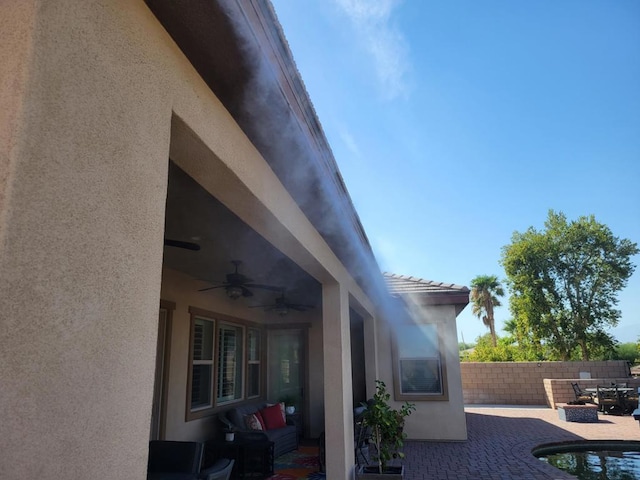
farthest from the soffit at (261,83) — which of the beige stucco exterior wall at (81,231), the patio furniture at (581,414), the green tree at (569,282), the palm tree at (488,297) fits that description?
the palm tree at (488,297)

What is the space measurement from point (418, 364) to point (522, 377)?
882 cm

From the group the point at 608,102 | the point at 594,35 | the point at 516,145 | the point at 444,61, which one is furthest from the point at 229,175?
the point at 516,145

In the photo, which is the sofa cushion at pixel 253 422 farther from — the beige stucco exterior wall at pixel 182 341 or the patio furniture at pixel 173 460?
the patio furniture at pixel 173 460

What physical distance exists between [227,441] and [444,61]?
286 inches

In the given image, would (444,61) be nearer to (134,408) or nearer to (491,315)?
(134,408)

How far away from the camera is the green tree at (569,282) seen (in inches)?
841

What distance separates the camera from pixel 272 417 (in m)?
7.93

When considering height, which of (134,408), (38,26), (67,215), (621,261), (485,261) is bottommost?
(134,408)

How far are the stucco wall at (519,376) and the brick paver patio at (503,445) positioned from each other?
9.01 ft

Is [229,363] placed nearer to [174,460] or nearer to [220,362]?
[220,362]

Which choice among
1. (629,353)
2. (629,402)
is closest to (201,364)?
(629,402)

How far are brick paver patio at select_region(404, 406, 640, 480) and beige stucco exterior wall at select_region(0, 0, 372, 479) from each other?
580 cm

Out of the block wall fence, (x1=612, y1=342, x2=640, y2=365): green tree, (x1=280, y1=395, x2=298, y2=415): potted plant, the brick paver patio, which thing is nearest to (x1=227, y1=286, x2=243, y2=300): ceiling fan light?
the brick paver patio

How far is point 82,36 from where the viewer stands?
1225mm
